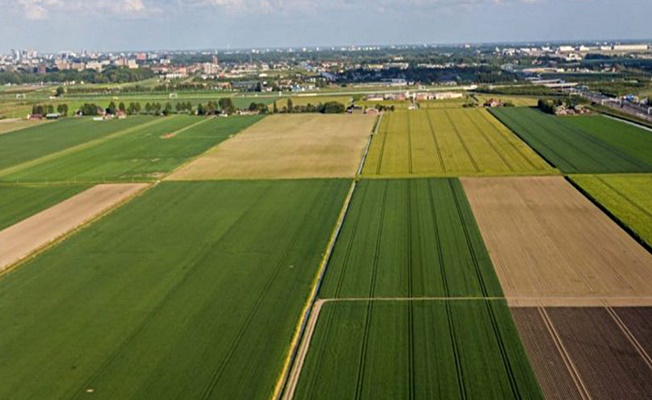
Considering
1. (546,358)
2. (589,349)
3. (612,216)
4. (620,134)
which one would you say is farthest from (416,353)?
(620,134)

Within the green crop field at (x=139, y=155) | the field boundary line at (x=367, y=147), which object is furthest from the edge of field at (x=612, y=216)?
the green crop field at (x=139, y=155)

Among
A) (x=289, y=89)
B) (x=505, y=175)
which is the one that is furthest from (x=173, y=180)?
(x=289, y=89)

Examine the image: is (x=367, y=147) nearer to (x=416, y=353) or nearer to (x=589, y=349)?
(x=416, y=353)

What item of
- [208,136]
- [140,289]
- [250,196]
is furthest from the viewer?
[208,136]

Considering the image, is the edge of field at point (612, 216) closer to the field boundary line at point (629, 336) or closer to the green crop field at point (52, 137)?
the field boundary line at point (629, 336)

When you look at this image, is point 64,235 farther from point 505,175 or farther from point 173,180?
point 505,175

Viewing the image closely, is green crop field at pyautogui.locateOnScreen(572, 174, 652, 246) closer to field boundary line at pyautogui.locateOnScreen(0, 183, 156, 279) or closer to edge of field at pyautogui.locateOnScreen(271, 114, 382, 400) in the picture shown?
edge of field at pyautogui.locateOnScreen(271, 114, 382, 400)
